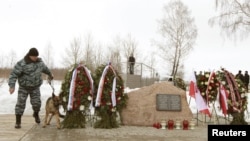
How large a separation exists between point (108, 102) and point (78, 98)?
74 centimetres

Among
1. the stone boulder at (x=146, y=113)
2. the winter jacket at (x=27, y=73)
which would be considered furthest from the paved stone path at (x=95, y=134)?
the winter jacket at (x=27, y=73)

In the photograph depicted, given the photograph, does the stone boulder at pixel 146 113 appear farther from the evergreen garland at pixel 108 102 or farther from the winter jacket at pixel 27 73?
the winter jacket at pixel 27 73

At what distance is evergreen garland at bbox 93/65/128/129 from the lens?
34.9ft

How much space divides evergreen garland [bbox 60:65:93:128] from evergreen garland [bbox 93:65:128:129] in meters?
0.30

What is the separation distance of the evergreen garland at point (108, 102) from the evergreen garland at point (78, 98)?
1.00 feet

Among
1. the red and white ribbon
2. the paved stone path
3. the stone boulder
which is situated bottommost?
the paved stone path

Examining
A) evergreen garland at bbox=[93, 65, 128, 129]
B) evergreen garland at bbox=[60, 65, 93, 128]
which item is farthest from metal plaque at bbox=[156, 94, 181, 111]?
evergreen garland at bbox=[60, 65, 93, 128]

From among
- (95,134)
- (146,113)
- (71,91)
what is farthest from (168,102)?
(95,134)

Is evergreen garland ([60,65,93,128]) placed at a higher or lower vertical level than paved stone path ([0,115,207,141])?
higher

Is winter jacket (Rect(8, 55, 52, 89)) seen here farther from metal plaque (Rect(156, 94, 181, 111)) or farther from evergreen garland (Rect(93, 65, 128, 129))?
metal plaque (Rect(156, 94, 181, 111))

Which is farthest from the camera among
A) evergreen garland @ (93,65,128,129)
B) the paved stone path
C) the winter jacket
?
evergreen garland @ (93,65,128,129)

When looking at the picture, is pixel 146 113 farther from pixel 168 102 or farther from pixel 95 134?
pixel 95 134

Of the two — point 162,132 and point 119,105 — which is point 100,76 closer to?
point 119,105

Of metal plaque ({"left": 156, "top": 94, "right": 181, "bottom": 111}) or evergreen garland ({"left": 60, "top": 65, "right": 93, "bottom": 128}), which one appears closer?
evergreen garland ({"left": 60, "top": 65, "right": 93, "bottom": 128})
